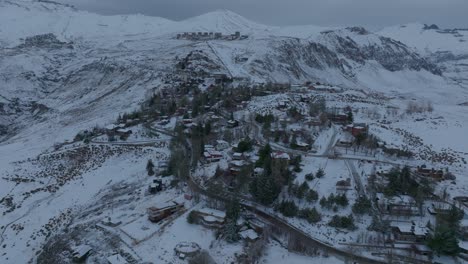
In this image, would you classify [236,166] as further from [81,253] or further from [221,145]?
[81,253]

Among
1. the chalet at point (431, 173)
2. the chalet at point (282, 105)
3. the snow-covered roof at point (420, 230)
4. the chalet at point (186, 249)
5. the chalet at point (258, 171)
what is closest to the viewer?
the chalet at point (186, 249)

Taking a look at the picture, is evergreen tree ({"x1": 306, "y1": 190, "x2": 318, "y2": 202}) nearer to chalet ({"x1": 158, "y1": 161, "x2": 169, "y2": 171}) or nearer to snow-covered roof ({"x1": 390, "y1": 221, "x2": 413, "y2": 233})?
snow-covered roof ({"x1": 390, "y1": 221, "x2": 413, "y2": 233})

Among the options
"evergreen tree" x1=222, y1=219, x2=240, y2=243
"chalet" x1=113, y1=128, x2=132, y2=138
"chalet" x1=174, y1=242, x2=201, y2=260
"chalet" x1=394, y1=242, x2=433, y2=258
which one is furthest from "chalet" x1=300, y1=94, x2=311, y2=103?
"chalet" x1=174, y1=242, x2=201, y2=260

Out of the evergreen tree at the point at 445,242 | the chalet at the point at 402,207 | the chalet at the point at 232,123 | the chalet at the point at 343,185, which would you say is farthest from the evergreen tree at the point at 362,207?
the chalet at the point at 232,123

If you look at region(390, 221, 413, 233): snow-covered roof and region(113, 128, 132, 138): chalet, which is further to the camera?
region(113, 128, 132, 138): chalet

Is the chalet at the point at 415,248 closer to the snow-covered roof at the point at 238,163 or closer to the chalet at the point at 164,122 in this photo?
the snow-covered roof at the point at 238,163

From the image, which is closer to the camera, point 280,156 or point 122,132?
point 280,156

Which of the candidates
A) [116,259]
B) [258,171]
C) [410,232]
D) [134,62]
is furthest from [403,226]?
[134,62]
